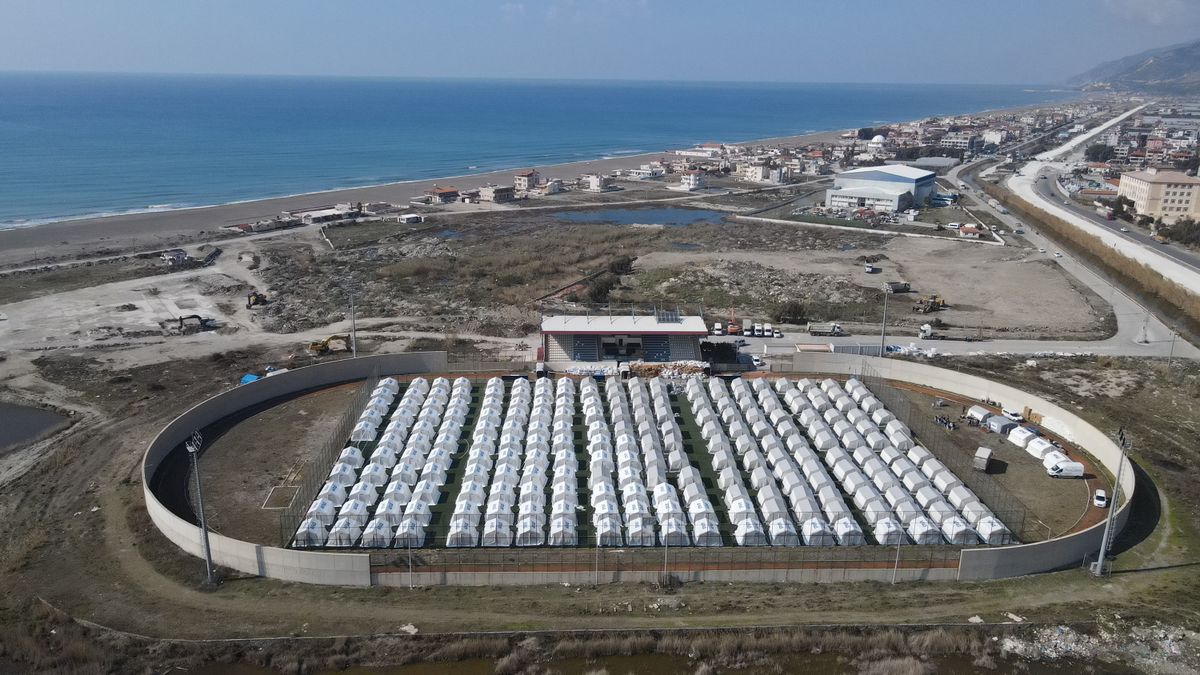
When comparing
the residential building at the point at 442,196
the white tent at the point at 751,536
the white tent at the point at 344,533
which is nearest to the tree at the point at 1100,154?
the residential building at the point at 442,196

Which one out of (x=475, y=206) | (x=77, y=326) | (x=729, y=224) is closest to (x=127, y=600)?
(x=77, y=326)

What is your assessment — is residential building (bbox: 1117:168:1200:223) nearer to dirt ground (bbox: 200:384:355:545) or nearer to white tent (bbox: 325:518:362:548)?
dirt ground (bbox: 200:384:355:545)

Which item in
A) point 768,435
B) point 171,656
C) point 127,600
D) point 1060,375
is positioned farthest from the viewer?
point 1060,375

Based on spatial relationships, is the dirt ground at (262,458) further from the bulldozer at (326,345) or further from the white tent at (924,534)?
the white tent at (924,534)

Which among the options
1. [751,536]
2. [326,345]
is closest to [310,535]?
[751,536]

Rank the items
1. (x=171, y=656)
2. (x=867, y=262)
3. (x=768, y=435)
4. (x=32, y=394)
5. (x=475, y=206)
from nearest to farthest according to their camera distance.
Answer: (x=171, y=656), (x=768, y=435), (x=32, y=394), (x=867, y=262), (x=475, y=206)

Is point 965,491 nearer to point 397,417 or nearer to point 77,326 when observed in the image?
point 397,417

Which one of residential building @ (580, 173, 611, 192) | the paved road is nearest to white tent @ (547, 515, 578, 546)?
the paved road
